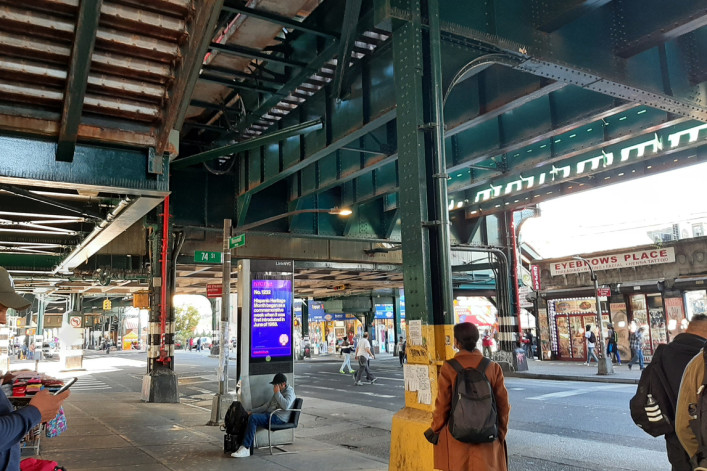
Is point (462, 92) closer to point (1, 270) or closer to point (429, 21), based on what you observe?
point (429, 21)

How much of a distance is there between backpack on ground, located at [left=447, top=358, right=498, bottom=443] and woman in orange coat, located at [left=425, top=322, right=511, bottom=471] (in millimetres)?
90

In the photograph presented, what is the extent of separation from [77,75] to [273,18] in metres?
5.22

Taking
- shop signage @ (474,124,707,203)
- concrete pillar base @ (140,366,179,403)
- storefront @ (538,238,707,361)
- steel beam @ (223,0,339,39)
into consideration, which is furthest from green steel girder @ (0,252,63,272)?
storefront @ (538,238,707,361)

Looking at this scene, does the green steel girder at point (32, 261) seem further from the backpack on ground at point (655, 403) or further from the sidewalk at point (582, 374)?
the backpack on ground at point (655, 403)

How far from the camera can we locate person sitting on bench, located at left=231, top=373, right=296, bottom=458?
8945 millimetres

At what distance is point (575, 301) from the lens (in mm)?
30047

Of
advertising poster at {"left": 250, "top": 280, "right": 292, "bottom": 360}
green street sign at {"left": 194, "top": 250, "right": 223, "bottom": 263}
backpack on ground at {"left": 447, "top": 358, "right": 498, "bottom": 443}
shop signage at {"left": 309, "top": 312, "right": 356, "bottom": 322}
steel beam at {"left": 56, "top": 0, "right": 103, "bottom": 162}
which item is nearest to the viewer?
backpack on ground at {"left": 447, "top": 358, "right": 498, "bottom": 443}

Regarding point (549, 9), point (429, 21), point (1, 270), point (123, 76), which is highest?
point (549, 9)

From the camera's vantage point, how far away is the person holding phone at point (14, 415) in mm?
2801

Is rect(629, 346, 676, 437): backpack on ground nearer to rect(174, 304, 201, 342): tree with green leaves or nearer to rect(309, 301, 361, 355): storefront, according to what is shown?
rect(309, 301, 361, 355): storefront

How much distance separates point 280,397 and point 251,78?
692 cm

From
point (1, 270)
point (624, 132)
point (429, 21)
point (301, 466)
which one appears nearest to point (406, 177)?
point (429, 21)

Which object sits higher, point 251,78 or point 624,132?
point 251,78

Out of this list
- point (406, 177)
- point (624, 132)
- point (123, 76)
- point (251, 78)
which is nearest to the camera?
point (123, 76)
